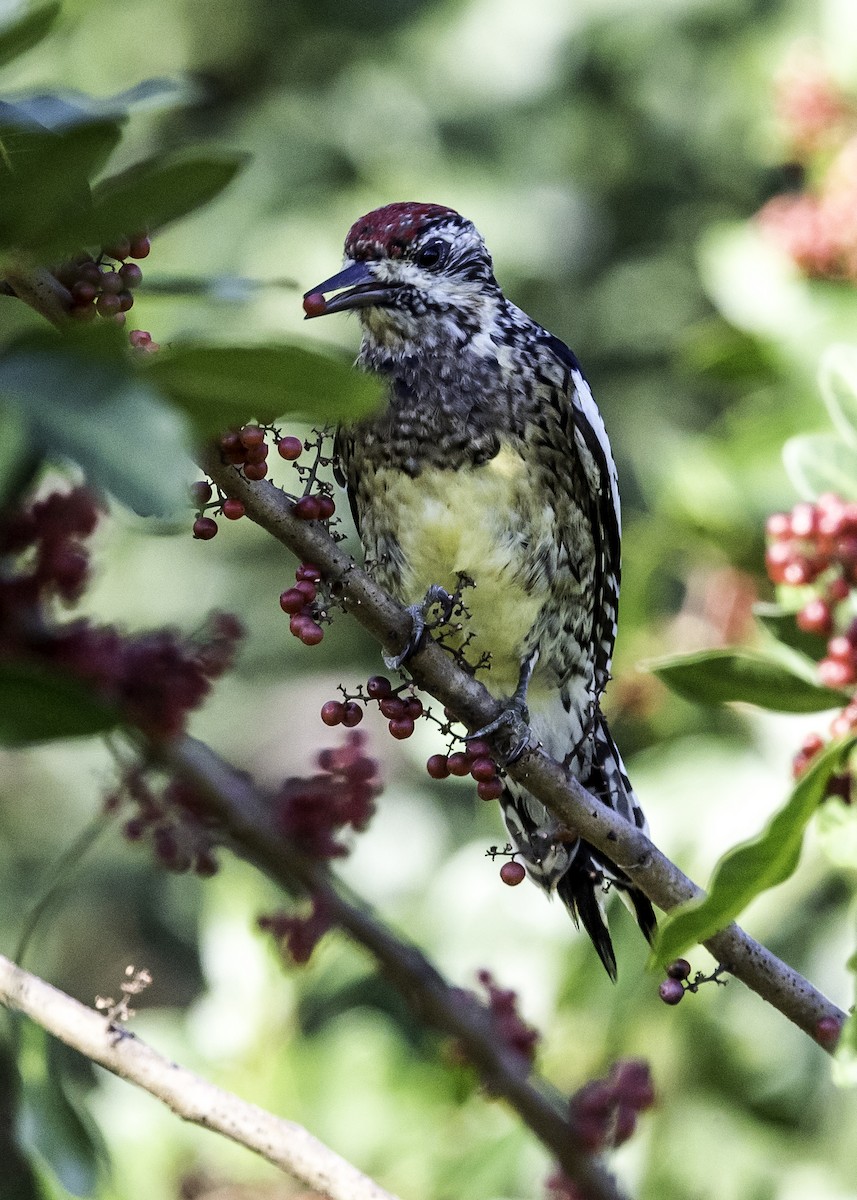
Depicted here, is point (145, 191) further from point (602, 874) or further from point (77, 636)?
point (602, 874)

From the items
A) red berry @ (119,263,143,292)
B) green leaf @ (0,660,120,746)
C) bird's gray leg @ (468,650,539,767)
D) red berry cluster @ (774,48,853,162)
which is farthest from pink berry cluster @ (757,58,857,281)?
green leaf @ (0,660,120,746)

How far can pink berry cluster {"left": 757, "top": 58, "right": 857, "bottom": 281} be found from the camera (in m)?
3.06

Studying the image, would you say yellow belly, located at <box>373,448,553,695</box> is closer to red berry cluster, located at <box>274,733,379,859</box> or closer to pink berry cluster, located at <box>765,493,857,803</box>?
pink berry cluster, located at <box>765,493,857,803</box>

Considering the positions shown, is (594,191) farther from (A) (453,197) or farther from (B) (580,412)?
(B) (580,412)

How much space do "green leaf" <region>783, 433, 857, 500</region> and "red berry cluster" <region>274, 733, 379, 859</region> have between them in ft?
2.66

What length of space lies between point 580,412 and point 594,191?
376 cm

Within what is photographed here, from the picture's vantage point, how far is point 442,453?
8.71ft

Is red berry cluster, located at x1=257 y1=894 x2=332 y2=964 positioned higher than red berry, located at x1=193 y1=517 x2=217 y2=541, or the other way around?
red berry, located at x1=193 y1=517 x2=217 y2=541

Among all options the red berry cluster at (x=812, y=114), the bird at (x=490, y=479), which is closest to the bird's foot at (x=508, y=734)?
the bird at (x=490, y=479)

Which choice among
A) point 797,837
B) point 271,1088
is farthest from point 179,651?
point 271,1088

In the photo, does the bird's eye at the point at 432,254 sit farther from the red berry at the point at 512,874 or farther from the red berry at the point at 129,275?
the red berry at the point at 129,275

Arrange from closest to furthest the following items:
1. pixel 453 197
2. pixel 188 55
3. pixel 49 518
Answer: pixel 49 518 < pixel 453 197 < pixel 188 55

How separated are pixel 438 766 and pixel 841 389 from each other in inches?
33.7

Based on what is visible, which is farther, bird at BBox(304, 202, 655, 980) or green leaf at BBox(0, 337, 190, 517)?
bird at BBox(304, 202, 655, 980)
